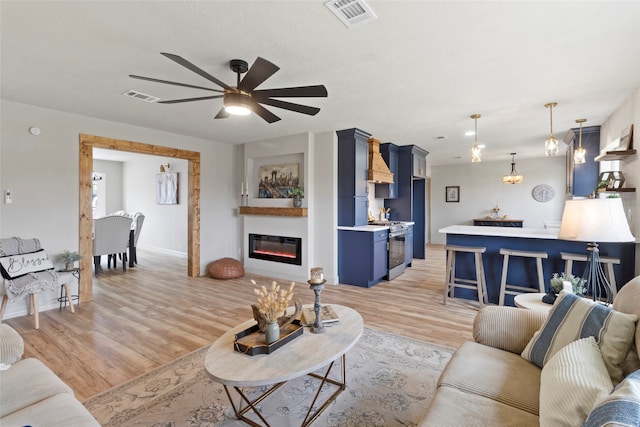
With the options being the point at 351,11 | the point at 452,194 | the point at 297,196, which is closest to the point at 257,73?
the point at 351,11

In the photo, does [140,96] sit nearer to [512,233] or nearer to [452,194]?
[512,233]

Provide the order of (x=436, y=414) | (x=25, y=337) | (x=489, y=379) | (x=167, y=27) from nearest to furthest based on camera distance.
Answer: (x=436, y=414) < (x=489, y=379) < (x=167, y=27) < (x=25, y=337)

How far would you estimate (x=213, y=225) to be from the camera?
591 cm

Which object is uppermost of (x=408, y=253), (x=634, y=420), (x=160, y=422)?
(x=634, y=420)

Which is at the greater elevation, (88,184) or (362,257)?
(88,184)

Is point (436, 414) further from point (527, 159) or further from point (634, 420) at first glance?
point (527, 159)

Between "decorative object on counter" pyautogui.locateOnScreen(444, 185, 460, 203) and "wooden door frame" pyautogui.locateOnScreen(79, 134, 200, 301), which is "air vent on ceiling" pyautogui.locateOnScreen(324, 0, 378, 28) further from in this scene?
"decorative object on counter" pyautogui.locateOnScreen(444, 185, 460, 203)

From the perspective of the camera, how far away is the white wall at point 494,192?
26.1ft

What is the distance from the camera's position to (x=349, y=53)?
2.42 metres

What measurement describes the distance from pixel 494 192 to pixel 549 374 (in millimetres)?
8507

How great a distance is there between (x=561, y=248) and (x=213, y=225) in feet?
17.6

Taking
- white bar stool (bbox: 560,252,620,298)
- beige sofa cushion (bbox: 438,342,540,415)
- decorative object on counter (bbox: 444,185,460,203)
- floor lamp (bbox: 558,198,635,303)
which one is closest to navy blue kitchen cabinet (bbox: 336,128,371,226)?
white bar stool (bbox: 560,252,620,298)

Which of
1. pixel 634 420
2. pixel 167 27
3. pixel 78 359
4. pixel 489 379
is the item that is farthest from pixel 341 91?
pixel 78 359

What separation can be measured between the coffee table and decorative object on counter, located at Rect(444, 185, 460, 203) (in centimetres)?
809
